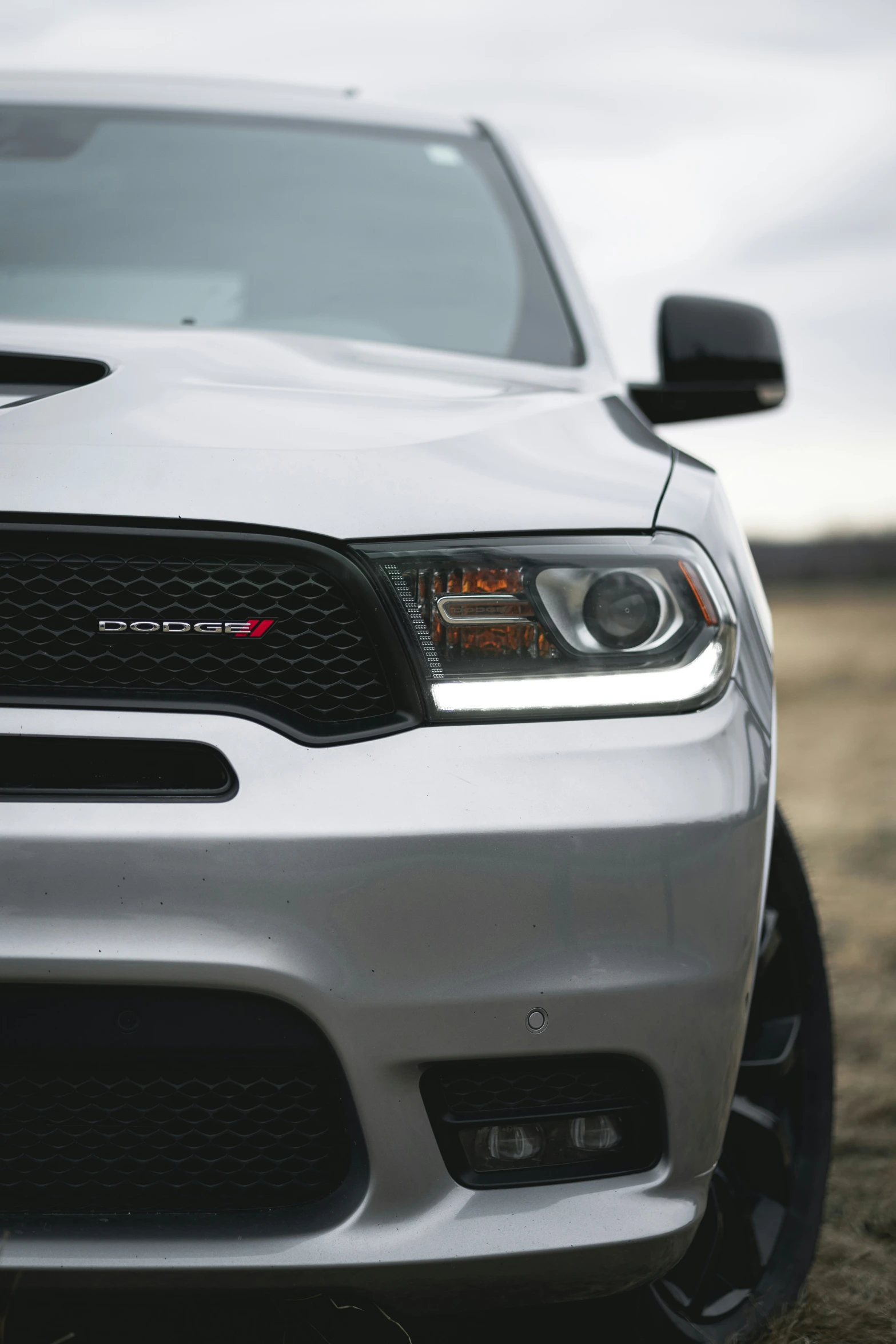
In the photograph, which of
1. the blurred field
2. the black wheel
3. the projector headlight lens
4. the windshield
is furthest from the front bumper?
the windshield

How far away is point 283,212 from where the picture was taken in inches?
101

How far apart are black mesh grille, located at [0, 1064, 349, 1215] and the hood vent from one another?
0.76 metres

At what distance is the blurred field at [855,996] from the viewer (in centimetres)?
200

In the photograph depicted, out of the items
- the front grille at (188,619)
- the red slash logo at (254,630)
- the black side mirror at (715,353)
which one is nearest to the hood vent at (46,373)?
the front grille at (188,619)

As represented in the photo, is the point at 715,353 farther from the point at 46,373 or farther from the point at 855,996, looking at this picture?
the point at 855,996

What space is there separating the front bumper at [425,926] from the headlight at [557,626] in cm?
4

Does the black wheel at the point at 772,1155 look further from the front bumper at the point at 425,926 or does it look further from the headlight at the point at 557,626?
the headlight at the point at 557,626

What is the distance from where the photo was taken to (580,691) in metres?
1.41

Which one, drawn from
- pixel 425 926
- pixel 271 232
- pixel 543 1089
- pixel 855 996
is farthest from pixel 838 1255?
pixel 271 232

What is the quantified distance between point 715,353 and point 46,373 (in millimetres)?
1312

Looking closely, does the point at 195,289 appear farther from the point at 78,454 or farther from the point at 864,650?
the point at 864,650

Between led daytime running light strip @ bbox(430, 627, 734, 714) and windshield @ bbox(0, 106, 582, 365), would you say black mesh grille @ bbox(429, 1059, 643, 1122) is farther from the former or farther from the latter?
windshield @ bbox(0, 106, 582, 365)

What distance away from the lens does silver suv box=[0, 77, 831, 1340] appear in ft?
4.27

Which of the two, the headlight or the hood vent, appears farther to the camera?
the hood vent
